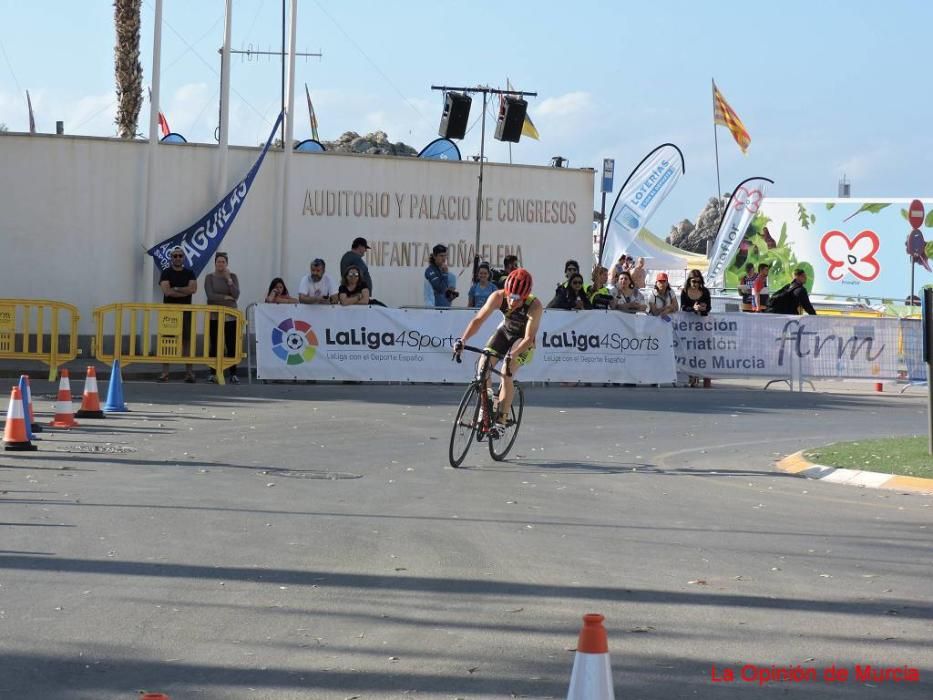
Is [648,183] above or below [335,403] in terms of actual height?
above

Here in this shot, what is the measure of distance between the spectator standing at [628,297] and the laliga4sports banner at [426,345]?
28 centimetres

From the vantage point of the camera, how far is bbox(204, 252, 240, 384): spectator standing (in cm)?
2289

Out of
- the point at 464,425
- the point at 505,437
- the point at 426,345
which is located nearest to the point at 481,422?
the point at 464,425

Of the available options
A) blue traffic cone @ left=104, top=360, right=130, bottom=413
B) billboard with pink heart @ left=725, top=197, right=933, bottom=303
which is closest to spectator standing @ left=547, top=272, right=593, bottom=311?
blue traffic cone @ left=104, top=360, right=130, bottom=413

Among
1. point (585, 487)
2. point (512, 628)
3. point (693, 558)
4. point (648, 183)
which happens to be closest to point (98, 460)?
point (585, 487)

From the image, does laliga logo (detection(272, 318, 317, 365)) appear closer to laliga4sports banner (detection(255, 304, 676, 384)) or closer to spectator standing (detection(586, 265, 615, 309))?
laliga4sports banner (detection(255, 304, 676, 384))

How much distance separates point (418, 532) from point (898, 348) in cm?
1829

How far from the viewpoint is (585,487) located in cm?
1266

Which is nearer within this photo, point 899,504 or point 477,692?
point 477,692

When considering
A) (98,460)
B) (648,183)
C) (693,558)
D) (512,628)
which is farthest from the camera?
(648,183)

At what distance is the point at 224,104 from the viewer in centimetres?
2683

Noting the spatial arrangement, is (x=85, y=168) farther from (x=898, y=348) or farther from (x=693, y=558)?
(x=693, y=558)

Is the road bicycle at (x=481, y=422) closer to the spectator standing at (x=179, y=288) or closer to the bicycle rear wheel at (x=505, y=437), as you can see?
the bicycle rear wheel at (x=505, y=437)

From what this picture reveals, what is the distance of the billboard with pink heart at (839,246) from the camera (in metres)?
53.3
